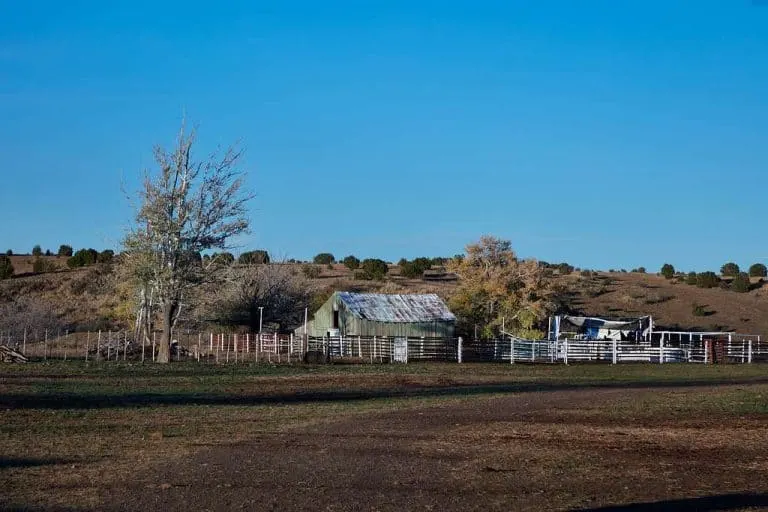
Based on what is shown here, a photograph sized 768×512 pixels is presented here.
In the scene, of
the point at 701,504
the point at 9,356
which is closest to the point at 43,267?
the point at 9,356

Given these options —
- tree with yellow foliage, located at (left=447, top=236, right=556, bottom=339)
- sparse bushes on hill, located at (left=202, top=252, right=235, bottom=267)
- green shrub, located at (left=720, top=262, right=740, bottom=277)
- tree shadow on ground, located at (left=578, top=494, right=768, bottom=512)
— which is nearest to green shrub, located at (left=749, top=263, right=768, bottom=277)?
green shrub, located at (left=720, top=262, right=740, bottom=277)

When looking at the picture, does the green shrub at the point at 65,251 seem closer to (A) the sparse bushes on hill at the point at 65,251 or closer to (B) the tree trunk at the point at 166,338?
(A) the sparse bushes on hill at the point at 65,251

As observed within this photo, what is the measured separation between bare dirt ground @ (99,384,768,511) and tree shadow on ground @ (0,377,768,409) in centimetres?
565

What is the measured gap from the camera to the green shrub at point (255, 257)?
80.4m

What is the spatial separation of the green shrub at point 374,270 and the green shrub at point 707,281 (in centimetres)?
3613

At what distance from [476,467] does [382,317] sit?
49.9m

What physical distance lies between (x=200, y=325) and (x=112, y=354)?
14705 millimetres

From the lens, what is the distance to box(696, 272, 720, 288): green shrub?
116500 millimetres

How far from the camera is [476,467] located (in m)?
13.8

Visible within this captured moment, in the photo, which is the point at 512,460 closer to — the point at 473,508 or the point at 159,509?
the point at 473,508

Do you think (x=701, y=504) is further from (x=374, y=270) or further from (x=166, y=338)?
(x=374, y=270)

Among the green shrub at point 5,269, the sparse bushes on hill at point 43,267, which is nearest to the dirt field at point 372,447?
the green shrub at point 5,269

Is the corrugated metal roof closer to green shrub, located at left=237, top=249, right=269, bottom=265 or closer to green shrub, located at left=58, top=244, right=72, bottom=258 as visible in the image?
green shrub, located at left=237, top=249, right=269, bottom=265

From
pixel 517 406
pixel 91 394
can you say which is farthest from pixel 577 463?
pixel 91 394
